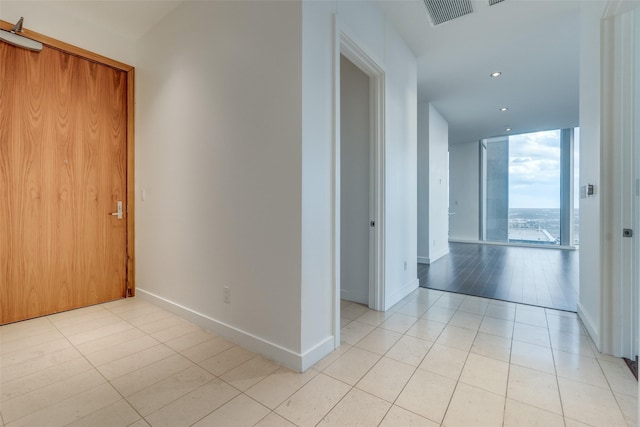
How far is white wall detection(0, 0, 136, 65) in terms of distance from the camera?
247 centimetres

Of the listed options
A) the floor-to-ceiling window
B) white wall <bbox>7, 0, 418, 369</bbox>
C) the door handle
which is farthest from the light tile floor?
the floor-to-ceiling window

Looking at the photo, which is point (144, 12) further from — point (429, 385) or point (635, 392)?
point (635, 392)

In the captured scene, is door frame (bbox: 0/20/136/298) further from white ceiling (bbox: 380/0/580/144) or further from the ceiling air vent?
the ceiling air vent

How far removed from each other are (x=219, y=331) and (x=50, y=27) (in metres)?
3.23

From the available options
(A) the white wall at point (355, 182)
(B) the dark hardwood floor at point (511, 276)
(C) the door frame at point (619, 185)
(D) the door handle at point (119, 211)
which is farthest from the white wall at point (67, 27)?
(B) the dark hardwood floor at point (511, 276)

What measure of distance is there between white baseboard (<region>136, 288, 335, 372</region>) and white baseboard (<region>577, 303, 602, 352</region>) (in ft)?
6.22

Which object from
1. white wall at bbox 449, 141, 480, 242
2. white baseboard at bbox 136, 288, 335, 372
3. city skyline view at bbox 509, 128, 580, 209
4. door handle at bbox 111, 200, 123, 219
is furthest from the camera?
white wall at bbox 449, 141, 480, 242

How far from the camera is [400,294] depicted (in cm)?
311

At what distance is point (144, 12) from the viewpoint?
275 centimetres

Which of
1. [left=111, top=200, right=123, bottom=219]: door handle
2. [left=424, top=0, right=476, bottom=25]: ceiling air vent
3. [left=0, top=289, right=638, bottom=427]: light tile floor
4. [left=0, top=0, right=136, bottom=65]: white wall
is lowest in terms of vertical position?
[left=0, top=289, right=638, bottom=427]: light tile floor

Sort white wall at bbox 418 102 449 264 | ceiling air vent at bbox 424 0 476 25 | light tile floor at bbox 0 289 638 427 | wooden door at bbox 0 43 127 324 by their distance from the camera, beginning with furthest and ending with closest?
white wall at bbox 418 102 449 264 → ceiling air vent at bbox 424 0 476 25 → wooden door at bbox 0 43 127 324 → light tile floor at bbox 0 289 638 427

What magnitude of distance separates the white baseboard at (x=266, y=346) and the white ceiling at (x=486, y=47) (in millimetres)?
2926

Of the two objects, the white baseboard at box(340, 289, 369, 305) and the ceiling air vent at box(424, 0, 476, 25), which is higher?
the ceiling air vent at box(424, 0, 476, 25)

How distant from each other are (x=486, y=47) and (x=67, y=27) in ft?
14.9
